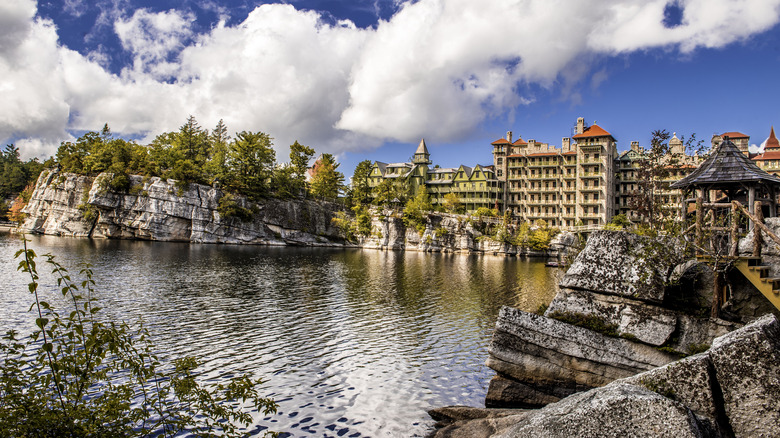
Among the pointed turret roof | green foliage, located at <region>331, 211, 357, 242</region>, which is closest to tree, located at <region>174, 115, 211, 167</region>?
green foliage, located at <region>331, 211, 357, 242</region>

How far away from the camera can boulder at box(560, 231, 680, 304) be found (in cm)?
1471

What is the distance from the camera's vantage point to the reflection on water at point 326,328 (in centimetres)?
1562

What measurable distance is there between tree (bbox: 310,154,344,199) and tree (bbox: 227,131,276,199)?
13097mm

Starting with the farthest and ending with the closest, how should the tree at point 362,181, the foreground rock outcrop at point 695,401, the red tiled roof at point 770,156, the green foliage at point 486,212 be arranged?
the tree at point 362,181 → the green foliage at point 486,212 → the red tiled roof at point 770,156 → the foreground rock outcrop at point 695,401

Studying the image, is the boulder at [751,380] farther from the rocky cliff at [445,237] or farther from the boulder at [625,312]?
the rocky cliff at [445,237]

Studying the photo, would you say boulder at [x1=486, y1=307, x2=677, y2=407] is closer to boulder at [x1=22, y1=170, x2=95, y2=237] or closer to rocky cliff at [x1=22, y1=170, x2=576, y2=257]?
rocky cliff at [x1=22, y1=170, x2=576, y2=257]

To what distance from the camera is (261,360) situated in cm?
1942

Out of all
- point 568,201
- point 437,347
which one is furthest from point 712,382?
point 568,201

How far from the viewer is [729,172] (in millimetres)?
21484

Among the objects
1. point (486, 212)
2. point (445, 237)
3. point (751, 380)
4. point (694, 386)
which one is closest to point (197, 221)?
point (445, 237)

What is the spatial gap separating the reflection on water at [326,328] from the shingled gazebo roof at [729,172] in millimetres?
13753

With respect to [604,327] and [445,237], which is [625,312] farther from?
[445,237]

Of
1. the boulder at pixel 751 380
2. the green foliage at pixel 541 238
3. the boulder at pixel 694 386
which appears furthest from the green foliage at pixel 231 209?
the boulder at pixel 751 380

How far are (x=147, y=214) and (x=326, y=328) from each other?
3098 inches
